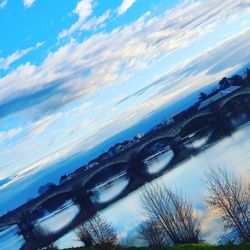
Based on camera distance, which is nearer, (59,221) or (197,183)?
(197,183)

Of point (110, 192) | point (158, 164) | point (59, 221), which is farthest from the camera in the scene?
point (158, 164)

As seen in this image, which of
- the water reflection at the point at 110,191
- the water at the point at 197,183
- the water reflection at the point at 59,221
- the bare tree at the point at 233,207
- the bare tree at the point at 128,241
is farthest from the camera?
the water reflection at the point at 110,191

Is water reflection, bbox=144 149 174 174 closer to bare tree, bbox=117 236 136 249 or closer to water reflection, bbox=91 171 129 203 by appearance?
water reflection, bbox=91 171 129 203

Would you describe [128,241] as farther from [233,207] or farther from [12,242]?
[12,242]

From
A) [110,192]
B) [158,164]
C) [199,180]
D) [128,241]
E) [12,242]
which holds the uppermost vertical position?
[12,242]

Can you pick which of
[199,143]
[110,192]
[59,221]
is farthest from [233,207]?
[199,143]

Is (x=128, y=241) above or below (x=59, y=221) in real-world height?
below

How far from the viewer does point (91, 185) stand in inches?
6594

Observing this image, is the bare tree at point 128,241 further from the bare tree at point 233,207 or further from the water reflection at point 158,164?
the water reflection at point 158,164

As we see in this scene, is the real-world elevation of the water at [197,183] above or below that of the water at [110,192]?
below

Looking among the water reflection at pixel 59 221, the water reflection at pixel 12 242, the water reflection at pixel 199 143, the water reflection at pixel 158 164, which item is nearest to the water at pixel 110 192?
the water reflection at pixel 59 221

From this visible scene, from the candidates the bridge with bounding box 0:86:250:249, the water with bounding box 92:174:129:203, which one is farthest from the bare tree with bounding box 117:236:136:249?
the bridge with bounding box 0:86:250:249

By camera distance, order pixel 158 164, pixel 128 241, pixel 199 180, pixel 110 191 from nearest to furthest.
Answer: pixel 128 241 → pixel 199 180 → pixel 110 191 → pixel 158 164

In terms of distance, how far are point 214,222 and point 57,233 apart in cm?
4874
